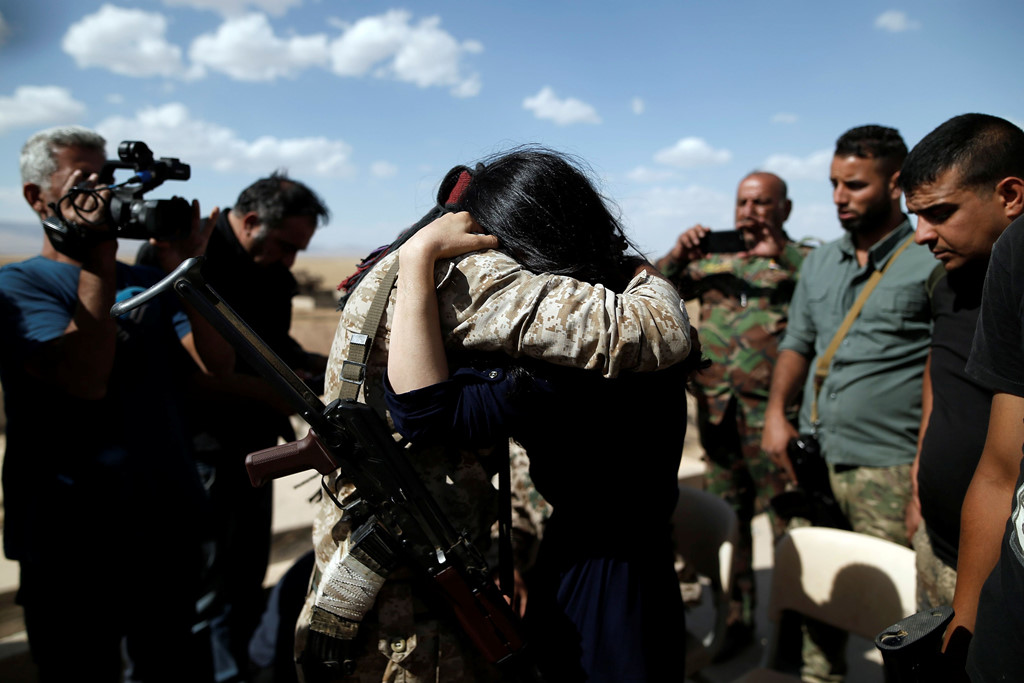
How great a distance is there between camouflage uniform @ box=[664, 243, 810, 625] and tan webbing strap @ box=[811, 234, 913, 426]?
0.48 metres

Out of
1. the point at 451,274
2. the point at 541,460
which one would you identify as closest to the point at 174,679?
the point at 541,460

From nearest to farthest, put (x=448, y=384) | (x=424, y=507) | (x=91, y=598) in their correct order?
(x=448, y=384) < (x=424, y=507) < (x=91, y=598)

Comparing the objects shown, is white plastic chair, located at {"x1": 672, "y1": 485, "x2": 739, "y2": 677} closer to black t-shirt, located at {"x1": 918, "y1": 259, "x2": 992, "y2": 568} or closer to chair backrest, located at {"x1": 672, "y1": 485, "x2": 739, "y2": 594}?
chair backrest, located at {"x1": 672, "y1": 485, "x2": 739, "y2": 594}

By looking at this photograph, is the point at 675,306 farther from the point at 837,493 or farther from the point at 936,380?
the point at 837,493

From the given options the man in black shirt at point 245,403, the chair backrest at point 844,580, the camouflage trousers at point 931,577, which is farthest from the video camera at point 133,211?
the camouflage trousers at point 931,577

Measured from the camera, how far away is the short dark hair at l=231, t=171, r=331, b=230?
116 inches

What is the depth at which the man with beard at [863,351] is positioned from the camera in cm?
250

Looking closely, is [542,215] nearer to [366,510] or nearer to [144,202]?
[366,510]

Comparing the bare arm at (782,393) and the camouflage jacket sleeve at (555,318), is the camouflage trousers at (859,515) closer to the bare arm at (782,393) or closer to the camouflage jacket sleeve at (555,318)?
the bare arm at (782,393)

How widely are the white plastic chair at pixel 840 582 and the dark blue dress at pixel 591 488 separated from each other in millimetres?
798

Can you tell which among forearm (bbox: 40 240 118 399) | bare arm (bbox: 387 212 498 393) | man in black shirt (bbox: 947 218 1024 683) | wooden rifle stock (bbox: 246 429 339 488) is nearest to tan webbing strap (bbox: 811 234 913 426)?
man in black shirt (bbox: 947 218 1024 683)

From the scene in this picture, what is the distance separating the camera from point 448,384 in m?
1.30

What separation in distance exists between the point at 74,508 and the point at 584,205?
1864mm

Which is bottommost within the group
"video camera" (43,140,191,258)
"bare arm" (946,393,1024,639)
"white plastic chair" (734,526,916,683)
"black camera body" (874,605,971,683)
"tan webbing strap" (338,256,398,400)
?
"white plastic chair" (734,526,916,683)
